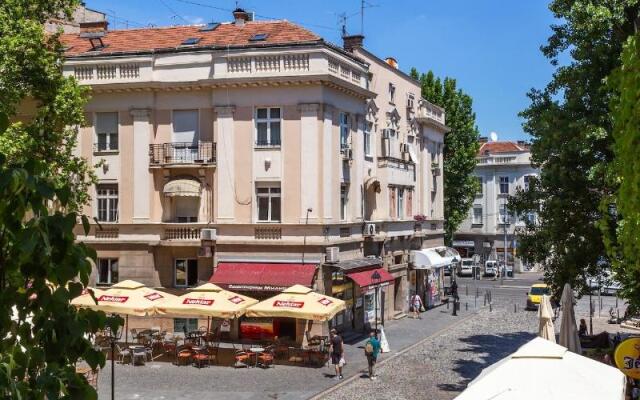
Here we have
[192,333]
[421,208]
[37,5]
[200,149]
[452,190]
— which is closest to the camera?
[37,5]

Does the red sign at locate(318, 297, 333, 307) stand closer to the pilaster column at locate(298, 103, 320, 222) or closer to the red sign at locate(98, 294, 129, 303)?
the pilaster column at locate(298, 103, 320, 222)

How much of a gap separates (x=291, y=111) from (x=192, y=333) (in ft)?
33.0

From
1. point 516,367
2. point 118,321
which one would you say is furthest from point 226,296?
point 118,321

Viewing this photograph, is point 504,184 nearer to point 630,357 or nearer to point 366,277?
point 366,277

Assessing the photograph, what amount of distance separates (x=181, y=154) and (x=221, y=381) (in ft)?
38.5

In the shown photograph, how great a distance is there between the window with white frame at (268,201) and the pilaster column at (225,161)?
1.13 meters

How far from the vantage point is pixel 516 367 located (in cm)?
1150

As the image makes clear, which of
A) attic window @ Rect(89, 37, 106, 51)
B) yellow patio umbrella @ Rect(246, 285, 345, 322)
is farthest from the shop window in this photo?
attic window @ Rect(89, 37, 106, 51)

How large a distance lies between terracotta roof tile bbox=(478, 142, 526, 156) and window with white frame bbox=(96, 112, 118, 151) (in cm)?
4825

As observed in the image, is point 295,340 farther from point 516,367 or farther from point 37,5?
point 516,367

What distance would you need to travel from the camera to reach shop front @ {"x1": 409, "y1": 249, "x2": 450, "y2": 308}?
136ft

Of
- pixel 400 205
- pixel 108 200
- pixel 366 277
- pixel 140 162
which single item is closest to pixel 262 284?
pixel 366 277

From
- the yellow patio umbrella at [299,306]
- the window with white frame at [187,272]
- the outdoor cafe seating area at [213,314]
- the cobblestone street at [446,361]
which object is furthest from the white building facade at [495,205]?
the yellow patio umbrella at [299,306]

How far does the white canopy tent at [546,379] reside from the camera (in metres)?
10.6
